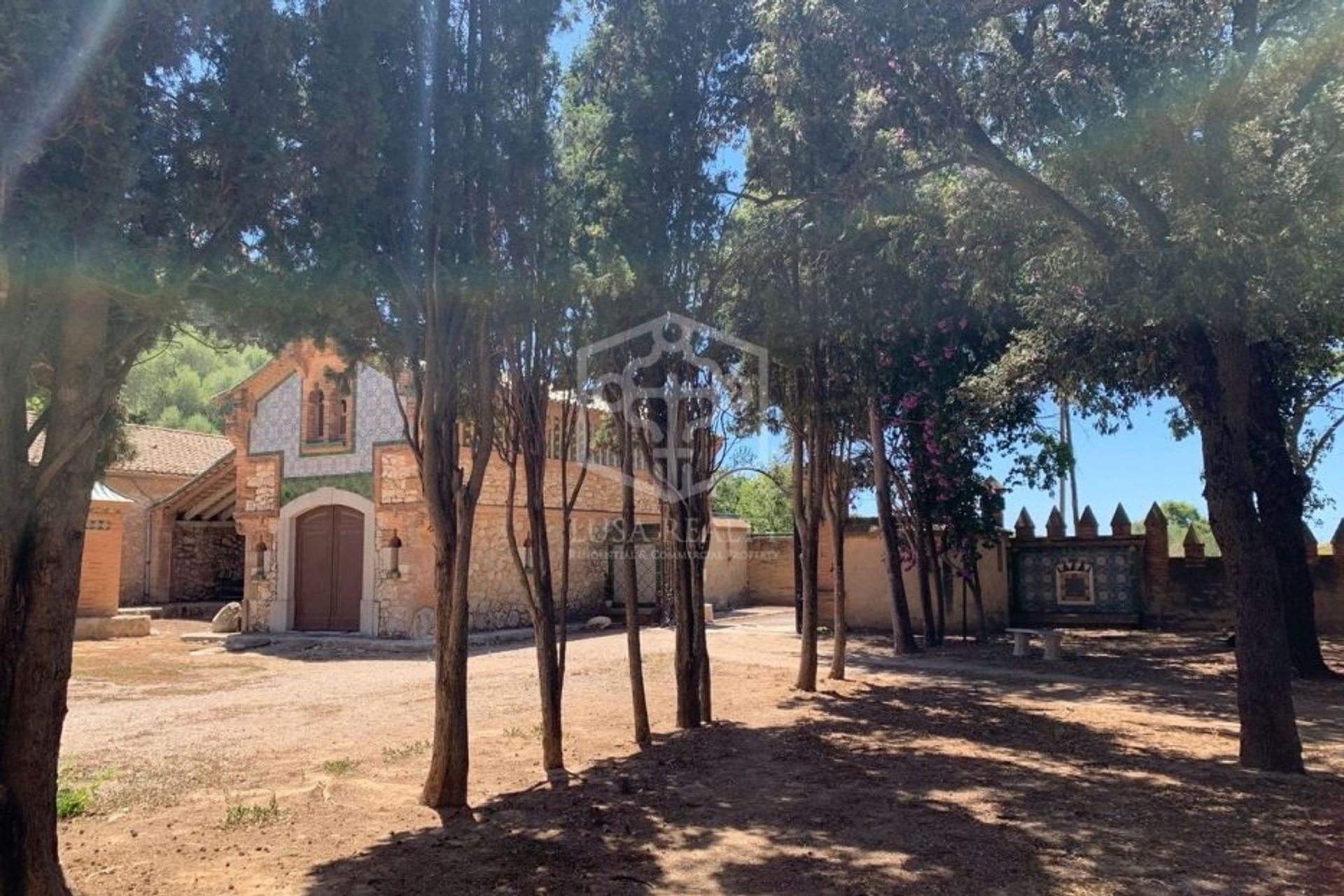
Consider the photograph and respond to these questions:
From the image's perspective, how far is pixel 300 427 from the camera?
2092cm

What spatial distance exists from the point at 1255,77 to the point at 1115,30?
1.63 m

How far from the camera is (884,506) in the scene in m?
15.6

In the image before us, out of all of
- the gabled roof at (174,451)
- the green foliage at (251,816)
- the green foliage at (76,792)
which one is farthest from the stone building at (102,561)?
the green foliage at (251,816)

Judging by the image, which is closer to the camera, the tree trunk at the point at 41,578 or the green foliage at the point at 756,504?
the tree trunk at the point at 41,578

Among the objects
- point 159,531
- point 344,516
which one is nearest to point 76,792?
point 344,516

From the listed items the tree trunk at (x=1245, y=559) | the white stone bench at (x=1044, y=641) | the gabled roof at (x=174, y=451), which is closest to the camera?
the tree trunk at (x=1245, y=559)

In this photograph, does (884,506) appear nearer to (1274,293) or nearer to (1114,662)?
(1114,662)

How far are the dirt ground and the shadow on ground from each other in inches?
0.9

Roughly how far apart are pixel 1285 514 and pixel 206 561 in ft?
97.5

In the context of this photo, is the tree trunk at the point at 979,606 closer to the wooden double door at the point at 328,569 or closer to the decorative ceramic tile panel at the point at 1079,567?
the decorative ceramic tile panel at the point at 1079,567

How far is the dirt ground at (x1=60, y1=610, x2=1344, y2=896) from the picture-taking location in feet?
15.5

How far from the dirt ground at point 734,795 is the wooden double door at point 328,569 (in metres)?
8.00

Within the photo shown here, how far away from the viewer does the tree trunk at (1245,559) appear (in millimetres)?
6742

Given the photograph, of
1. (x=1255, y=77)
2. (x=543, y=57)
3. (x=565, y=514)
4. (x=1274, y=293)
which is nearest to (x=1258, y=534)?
(x=1274, y=293)
